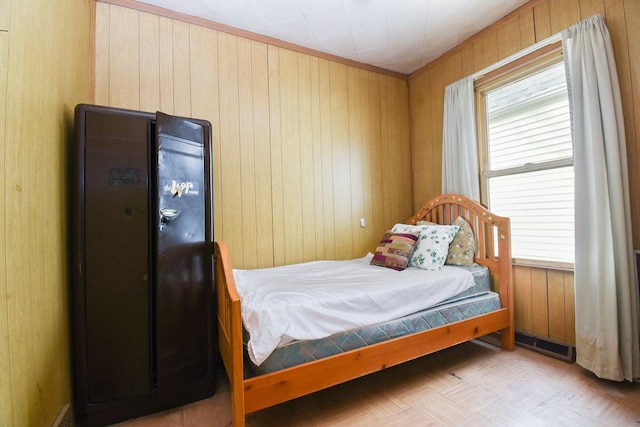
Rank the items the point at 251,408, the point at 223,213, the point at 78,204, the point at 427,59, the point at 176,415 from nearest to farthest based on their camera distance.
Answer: the point at 251,408 → the point at 78,204 → the point at 176,415 → the point at 223,213 → the point at 427,59

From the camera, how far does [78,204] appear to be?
1.45 metres

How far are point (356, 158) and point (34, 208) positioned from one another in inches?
95.5

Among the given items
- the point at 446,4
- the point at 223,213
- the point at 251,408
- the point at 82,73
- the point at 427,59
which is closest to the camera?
the point at 251,408

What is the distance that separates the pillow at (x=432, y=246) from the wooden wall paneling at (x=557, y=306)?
0.74 m

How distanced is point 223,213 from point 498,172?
2.36 metres

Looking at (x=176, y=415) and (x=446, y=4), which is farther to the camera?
(x=446, y=4)

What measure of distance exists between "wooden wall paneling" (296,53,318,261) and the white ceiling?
0.85 ft

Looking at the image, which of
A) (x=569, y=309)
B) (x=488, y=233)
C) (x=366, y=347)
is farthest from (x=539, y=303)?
(x=366, y=347)

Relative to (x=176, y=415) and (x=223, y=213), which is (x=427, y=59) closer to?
(x=223, y=213)

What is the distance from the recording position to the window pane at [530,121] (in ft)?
6.84

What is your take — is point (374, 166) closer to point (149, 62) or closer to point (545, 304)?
point (545, 304)

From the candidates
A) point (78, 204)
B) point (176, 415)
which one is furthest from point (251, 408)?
point (78, 204)

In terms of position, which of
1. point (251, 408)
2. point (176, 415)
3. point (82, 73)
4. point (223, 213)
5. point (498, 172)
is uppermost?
point (82, 73)

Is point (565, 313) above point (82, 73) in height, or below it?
below
